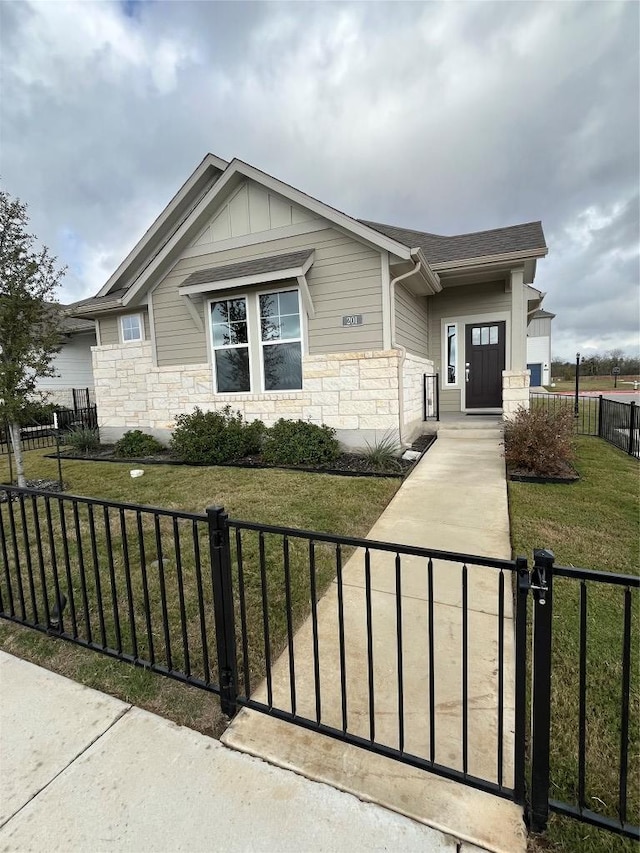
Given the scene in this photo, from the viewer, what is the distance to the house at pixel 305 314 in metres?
7.65

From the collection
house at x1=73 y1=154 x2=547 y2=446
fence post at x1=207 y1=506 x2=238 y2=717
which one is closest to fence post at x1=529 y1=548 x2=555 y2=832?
fence post at x1=207 y1=506 x2=238 y2=717

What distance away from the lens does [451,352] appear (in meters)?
10.9

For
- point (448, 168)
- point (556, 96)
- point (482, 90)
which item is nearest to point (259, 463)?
point (482, 90)

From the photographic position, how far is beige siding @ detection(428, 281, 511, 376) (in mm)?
10164

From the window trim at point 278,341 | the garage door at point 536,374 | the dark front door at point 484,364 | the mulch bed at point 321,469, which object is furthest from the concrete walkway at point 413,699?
the garage door at point 536,374

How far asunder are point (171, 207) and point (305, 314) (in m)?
4.75

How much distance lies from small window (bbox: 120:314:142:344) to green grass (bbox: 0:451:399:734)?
472 cm

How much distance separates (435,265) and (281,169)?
8.81 meters

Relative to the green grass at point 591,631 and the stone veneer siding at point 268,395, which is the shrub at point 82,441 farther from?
the green grass at point 591,631

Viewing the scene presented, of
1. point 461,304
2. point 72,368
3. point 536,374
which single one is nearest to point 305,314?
point 461,304

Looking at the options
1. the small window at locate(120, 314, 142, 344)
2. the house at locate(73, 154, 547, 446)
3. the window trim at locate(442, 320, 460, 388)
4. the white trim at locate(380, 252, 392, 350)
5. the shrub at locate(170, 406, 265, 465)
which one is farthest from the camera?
the small window at locate(120, 314, 142, 344)

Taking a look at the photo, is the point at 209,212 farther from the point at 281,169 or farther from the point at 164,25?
the point at 281,169

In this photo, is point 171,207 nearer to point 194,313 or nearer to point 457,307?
point 194,313

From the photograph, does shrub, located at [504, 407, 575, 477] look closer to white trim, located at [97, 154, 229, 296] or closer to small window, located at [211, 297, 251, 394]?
small window, located at [211, 297, 251, 394]
